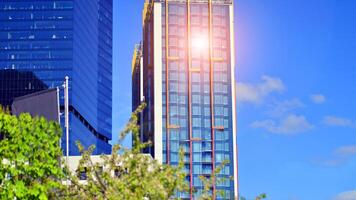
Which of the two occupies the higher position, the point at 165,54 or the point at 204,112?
the point at 165,54

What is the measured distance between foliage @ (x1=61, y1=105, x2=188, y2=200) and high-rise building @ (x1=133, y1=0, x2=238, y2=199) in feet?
433

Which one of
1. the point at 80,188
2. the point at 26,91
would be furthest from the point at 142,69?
the point at 80,188

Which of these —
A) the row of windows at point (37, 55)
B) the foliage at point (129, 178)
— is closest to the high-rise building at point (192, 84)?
the row of windows at point (37, 55)

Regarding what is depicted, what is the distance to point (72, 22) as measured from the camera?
199250mm

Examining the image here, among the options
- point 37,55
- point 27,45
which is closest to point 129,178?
point 37,55

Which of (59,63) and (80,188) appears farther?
(59,63)

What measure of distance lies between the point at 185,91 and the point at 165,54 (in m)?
8.64

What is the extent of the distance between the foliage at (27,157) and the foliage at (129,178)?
1111mm

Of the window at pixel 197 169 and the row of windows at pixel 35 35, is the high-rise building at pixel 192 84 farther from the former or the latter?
the row of windows at pixel 35 35

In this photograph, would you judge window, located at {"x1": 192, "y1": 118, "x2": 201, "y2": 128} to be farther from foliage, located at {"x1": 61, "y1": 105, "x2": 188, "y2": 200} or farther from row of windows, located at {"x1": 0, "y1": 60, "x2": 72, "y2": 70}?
foliage, located at {"x1": 61, "y1": 105, "x2": 188, "y2": 200}

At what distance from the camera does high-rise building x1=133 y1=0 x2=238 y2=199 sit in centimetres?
16612

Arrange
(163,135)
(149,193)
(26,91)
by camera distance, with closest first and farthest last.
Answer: (149,193), (163,135), (26,91)

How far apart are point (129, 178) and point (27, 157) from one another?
3.71 m

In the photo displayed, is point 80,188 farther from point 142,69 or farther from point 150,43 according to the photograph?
point 142,69
